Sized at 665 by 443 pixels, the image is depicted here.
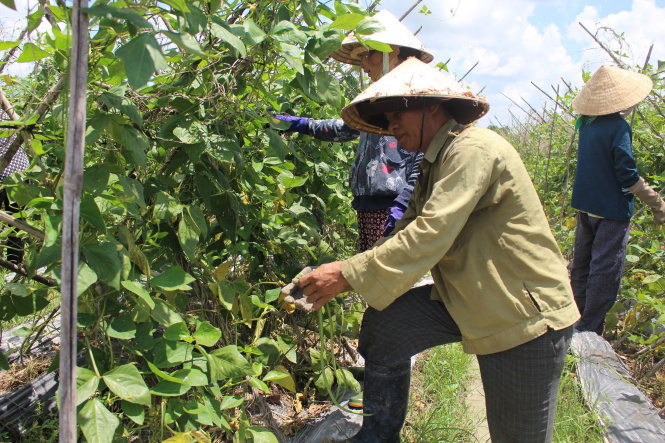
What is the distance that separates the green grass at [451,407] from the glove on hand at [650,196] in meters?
1.16

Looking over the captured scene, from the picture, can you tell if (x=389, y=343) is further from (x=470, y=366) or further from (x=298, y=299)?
(x=470, y=366)

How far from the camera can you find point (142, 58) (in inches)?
33.1

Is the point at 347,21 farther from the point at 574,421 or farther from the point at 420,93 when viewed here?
the point at 574,421

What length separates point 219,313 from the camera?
6.27 feet

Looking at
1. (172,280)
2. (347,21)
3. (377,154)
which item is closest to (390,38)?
(377,154)

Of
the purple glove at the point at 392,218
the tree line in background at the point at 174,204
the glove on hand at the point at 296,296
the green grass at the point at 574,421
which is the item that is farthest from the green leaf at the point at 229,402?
the green grass at the point at 574,421

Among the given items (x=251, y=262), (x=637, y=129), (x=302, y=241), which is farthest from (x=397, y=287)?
(x=637, y=129)

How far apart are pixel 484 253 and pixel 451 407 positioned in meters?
1.14

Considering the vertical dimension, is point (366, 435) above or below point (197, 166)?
below

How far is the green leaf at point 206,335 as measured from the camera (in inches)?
58.7

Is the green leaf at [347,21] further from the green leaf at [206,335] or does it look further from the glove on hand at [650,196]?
the glove on hand at [650,196]

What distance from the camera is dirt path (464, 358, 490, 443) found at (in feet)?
7.86

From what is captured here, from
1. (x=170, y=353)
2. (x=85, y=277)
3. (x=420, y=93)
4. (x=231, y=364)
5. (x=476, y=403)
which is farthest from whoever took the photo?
(x=476, y=403)

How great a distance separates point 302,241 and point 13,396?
3.97 feet
